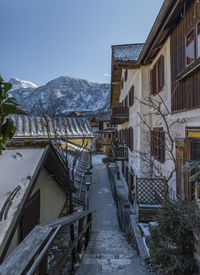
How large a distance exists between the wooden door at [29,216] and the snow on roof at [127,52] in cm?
893


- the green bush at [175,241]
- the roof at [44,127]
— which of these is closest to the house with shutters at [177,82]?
the green bush at [175,241]

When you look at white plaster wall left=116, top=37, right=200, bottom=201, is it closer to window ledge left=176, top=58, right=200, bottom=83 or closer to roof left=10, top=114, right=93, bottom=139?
window ledge left=176, top=58, right=200, bottom=83

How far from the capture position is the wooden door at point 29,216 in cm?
259

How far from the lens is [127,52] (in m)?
10.7

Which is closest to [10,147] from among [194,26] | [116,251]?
[116,251]

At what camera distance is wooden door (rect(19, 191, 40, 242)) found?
2591 mm

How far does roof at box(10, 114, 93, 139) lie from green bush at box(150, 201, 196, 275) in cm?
1054

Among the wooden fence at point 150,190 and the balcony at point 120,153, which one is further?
the balcony at point 120,153

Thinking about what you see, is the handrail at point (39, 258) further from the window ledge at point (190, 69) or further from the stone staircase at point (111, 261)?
the window ledge at point (190, 69)

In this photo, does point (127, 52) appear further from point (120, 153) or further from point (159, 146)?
point (120, 153)

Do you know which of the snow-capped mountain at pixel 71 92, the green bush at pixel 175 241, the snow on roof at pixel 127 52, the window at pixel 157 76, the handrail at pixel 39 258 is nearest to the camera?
the handrail at pixel 39 258

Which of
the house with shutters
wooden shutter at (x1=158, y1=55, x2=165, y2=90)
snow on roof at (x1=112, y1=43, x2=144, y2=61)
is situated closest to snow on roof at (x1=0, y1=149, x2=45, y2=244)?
the house with shutters

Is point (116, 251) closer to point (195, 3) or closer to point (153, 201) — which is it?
point (153, 201)

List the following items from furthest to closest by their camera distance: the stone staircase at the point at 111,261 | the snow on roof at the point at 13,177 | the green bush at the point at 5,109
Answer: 1. the stone staircase at the point at 111,261
2. the snow on roof at the point at 13,177
3. the green bush at the point at 5,109
